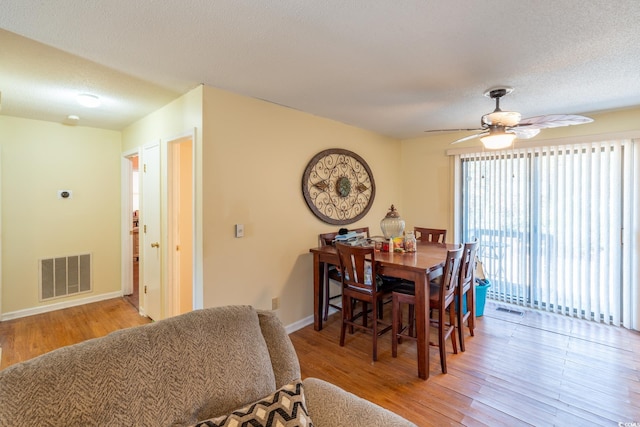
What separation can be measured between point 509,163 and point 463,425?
10.2ft

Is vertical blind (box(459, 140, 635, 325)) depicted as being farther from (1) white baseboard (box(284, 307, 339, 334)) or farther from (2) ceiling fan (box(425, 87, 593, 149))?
(1) white baseboard (box(284, 307, 339, 334))

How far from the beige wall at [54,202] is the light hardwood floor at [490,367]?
2.08 feet

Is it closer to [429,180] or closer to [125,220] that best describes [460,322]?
[429,180]

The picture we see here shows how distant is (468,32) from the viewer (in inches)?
65.7

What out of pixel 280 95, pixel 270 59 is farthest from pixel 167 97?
pixel 270 59

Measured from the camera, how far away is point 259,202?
2832 mm

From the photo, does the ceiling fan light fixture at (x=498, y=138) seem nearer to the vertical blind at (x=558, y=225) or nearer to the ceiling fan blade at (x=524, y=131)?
the ceiling fan blade at (x=524, y=131)

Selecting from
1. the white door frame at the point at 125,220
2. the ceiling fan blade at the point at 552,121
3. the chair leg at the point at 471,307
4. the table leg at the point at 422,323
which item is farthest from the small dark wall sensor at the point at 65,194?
the ceiling fan blade at the point at 552,121

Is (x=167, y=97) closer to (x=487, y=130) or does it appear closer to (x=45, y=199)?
(x=45, y=199)

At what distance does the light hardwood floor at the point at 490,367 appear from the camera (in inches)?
76.1

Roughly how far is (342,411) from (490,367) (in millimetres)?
1942

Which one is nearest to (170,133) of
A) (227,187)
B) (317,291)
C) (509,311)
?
(227,187)

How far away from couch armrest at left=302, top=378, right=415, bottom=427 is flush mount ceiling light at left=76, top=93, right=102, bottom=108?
3081mm

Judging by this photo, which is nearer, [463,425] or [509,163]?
[463,425]
